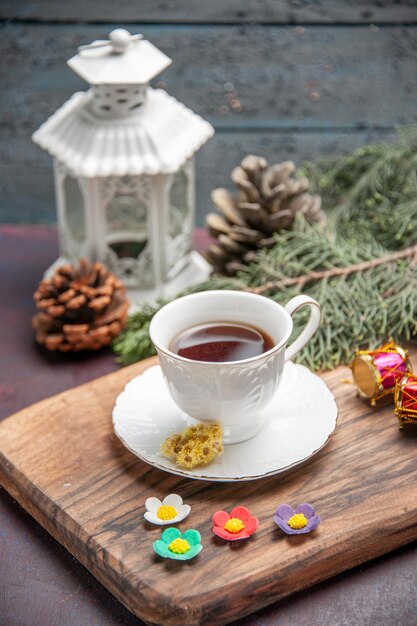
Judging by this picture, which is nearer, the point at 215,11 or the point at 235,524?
the point at 235,524

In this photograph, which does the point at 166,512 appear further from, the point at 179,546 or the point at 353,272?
the point at 353,272

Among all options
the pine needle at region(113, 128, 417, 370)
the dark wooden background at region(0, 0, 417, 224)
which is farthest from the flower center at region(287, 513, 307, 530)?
the dark wooden background at region(0, 0, 417, 224)

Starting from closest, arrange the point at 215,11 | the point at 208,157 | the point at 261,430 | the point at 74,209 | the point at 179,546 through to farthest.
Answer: the point at 179,546, the point at 261,430, the point at 74,209, the point at 215,11, the point at 208,157

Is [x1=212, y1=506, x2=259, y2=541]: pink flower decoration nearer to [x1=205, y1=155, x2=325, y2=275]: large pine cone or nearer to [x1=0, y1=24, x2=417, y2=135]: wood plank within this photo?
[x1=205, y1=155, x2=325, y2=275]: large pine cone

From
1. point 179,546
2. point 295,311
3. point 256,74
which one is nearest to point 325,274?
point 295,311

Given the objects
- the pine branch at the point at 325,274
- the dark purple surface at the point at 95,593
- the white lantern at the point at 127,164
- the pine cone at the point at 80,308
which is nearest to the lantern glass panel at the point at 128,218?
the white lantern at the point at 127,164

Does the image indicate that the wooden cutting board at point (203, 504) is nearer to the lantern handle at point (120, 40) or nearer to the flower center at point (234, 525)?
the flower center at point (234, 525)
